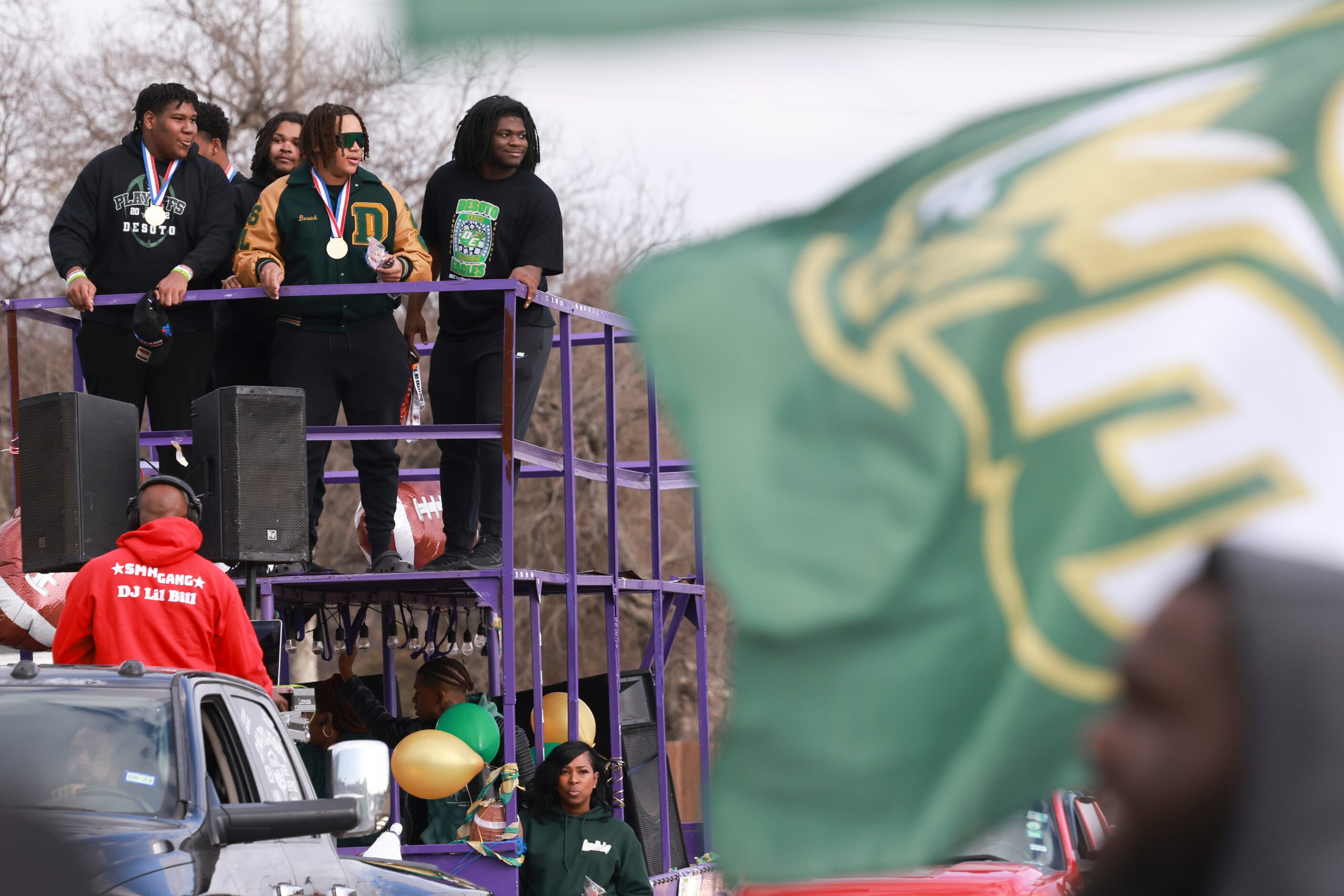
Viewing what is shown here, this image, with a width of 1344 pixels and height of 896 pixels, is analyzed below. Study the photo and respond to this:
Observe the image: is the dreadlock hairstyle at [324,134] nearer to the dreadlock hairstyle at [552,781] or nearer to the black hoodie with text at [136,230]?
the black hoodie with text at [136,230]

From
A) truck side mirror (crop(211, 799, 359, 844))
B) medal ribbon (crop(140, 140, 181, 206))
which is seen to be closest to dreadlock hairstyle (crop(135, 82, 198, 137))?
medal ribbon (crop(140, 140, 181, 206))

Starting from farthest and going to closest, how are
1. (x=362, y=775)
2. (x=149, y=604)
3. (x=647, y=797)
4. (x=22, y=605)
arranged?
(x=647, y=797)
(x=22, y=605)
(x=149, y=604)
(x=362, y=775)

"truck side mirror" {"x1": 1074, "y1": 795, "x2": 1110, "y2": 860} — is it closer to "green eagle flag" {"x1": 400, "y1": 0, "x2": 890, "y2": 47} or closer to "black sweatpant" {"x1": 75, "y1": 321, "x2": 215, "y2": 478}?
"black sweatpant" {"x1": 75, "y1": 321, "x2": 215, "y2": 478}

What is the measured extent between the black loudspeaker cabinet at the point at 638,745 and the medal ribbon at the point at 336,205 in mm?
2910

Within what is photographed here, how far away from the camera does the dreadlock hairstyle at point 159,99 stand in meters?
9.52

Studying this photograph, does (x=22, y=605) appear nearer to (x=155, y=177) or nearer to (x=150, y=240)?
(x=150, y=240)

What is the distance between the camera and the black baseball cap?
9328 millimetres

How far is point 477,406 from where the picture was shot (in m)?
9.75

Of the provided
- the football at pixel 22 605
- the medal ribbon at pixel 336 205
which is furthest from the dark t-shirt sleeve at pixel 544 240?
the football at pixel 22 605

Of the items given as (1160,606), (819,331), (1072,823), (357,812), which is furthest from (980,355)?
(1072,823)

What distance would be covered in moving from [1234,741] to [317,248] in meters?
8.43

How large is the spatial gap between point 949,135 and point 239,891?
3594mm

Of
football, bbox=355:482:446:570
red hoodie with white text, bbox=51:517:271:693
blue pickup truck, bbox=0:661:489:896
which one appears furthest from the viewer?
football, bbox=355:482:446:570

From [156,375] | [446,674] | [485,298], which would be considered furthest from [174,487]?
[446,674]
